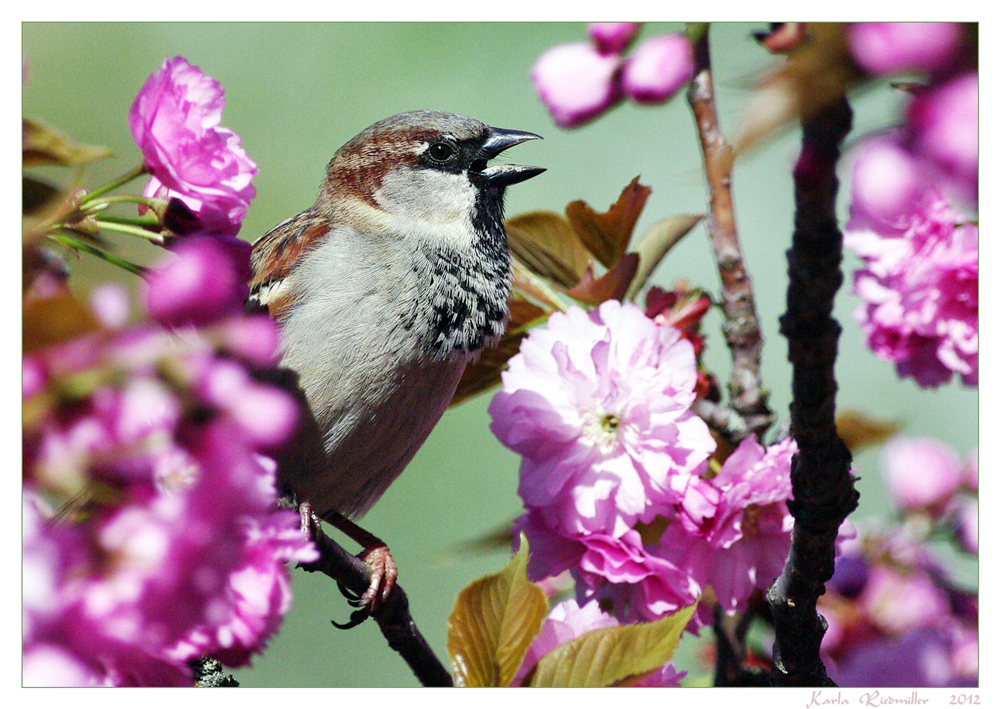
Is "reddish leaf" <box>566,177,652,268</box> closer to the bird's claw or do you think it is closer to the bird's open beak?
the bird's open beak

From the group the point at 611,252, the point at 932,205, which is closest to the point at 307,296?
the point at 611,252

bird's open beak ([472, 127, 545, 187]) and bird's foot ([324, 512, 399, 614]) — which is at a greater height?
bird's open beak ([472, 127, 545, 187])

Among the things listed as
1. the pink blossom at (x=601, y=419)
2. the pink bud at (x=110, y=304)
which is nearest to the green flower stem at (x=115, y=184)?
the pink bud at (x=110, y=304)

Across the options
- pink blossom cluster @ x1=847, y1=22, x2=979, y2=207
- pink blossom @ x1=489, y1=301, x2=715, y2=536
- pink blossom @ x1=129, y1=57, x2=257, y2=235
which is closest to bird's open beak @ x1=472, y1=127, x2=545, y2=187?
pink blossom @ x1=489, y1=301, x2=715, y2=536

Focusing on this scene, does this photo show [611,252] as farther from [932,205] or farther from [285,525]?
[285,525]

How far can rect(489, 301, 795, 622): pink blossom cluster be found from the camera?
0.95m

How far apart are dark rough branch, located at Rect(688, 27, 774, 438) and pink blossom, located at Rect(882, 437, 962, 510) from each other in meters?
0.19

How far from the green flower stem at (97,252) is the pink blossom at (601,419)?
1.33 feet

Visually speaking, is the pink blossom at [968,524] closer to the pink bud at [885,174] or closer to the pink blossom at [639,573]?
the pink blossom at [639,573]

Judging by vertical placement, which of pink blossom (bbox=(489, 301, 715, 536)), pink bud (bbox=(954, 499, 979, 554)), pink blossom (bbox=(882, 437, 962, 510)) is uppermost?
pink blossom (bbox=(489, 301, 715, 536))

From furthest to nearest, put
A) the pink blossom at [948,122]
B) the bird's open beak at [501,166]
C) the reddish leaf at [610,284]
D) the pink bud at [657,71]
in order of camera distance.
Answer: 1. the bird's open beak at [501,166]
2. the pink bud at [657,71]
3. the reddish leaf at [610,284]
4. the pink blossom at [948,122]

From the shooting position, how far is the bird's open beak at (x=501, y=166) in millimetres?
1303
